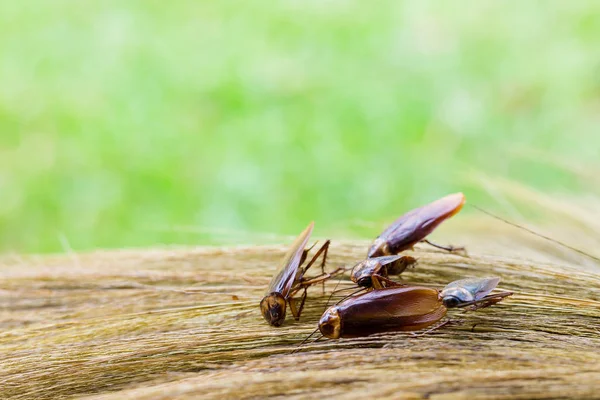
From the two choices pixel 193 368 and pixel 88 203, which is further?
pixel 88 203

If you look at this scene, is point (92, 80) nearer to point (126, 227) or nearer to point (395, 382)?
point (126, 227)

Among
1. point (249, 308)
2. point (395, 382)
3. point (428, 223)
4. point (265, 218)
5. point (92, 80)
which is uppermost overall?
point (92, 80)

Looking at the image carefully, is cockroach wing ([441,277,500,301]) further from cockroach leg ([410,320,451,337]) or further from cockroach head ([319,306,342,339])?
cockroach head ([319,306,342,339])

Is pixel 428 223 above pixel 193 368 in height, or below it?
above

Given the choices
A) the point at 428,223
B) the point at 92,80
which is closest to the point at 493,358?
the point at 428,223

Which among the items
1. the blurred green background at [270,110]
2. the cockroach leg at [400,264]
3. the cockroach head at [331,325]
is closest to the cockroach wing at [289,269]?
the cockroach head at [331,325]

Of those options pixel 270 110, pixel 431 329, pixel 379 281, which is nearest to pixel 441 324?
pixel 431 329

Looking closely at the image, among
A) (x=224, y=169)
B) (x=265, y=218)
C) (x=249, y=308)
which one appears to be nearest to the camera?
(x=249, y=308)
